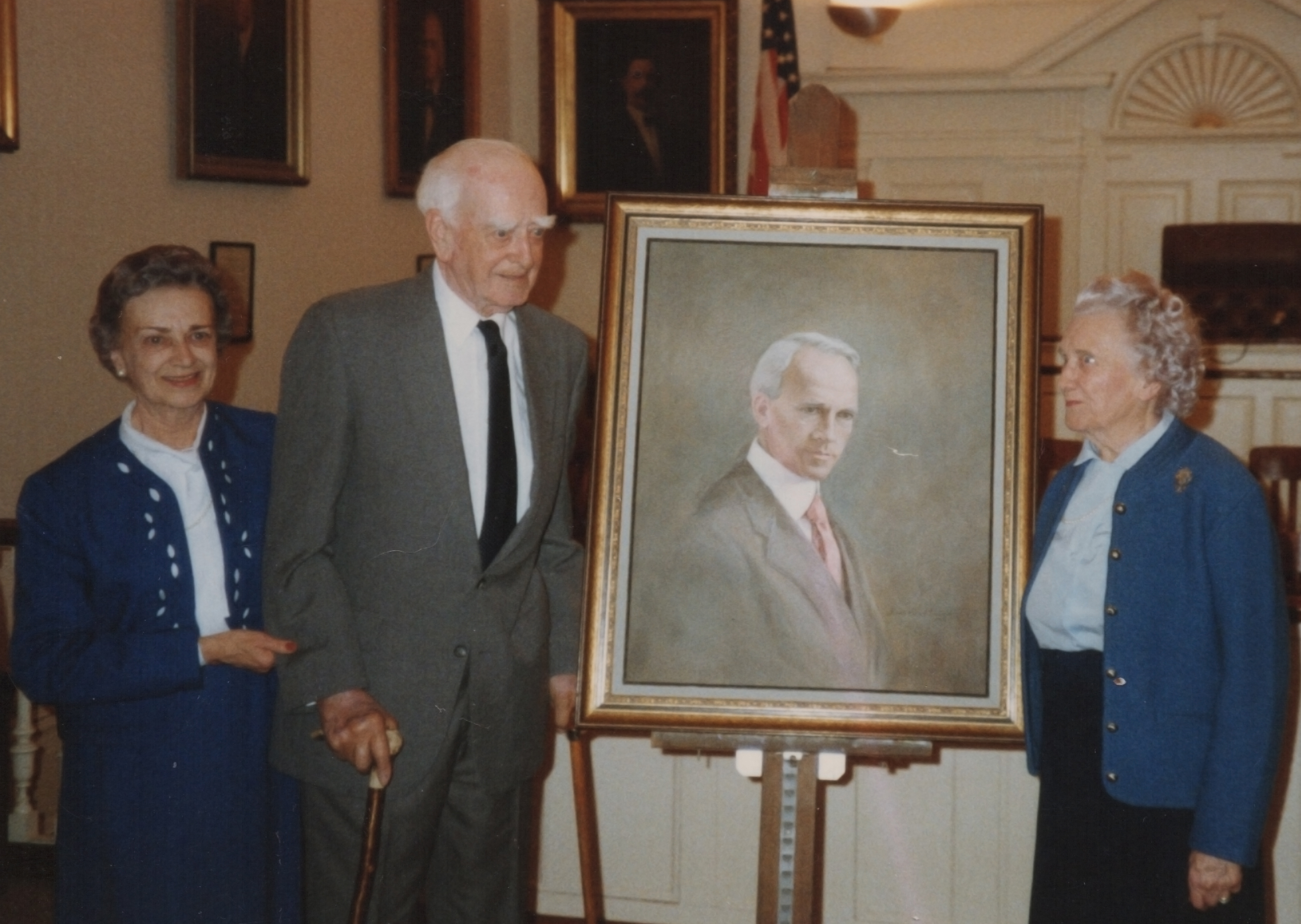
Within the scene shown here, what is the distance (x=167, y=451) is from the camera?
2.23m

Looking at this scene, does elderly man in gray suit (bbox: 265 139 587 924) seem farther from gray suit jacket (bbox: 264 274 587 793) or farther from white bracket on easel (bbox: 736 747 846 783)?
white bracket on easel (bbox: 736 747 846 783)

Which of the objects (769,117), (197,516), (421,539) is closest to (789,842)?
(421,539)

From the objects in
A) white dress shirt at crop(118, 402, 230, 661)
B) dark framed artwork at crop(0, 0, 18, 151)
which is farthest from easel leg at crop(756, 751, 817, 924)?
dark framed artwork at crop(0, 0, 18, 151)

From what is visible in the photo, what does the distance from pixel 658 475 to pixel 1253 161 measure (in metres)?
6.46

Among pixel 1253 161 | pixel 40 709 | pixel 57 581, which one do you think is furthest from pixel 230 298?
pixel 1253 161

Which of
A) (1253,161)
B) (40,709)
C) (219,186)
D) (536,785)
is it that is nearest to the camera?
(536,785)

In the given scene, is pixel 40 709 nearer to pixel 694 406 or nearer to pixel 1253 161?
pixel 694 406

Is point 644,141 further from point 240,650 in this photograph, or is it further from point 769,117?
point 240,650

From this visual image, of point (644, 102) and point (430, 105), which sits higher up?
point (644, 102)

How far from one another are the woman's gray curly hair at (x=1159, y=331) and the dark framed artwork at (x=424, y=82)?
15.9 feet

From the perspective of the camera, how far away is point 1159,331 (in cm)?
207

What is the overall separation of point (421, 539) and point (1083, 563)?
41.5 inches

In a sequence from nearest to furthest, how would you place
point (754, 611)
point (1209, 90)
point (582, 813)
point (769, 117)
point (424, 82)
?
point (754, 611)
point (582, 813)
point (769, 117)
point (424, 82)
point (1209, 90)

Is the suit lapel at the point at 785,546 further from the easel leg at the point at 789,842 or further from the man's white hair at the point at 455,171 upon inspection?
the man's white hair at the point at 455,171
